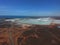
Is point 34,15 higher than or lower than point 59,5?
lower

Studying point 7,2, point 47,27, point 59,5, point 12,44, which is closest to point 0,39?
point 12,44

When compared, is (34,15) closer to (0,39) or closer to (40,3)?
(40,3)

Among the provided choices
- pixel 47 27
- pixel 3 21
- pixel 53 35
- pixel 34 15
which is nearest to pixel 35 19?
pixel 34 15

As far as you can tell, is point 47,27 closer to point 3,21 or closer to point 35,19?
point 35,19

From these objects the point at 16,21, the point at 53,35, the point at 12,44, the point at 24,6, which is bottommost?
the point at 12,44

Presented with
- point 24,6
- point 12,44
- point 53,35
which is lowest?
point 12,44

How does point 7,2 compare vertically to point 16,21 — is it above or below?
above

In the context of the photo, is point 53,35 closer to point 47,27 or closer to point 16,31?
point 47,27

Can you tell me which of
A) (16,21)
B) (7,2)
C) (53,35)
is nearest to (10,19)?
(16,21)
